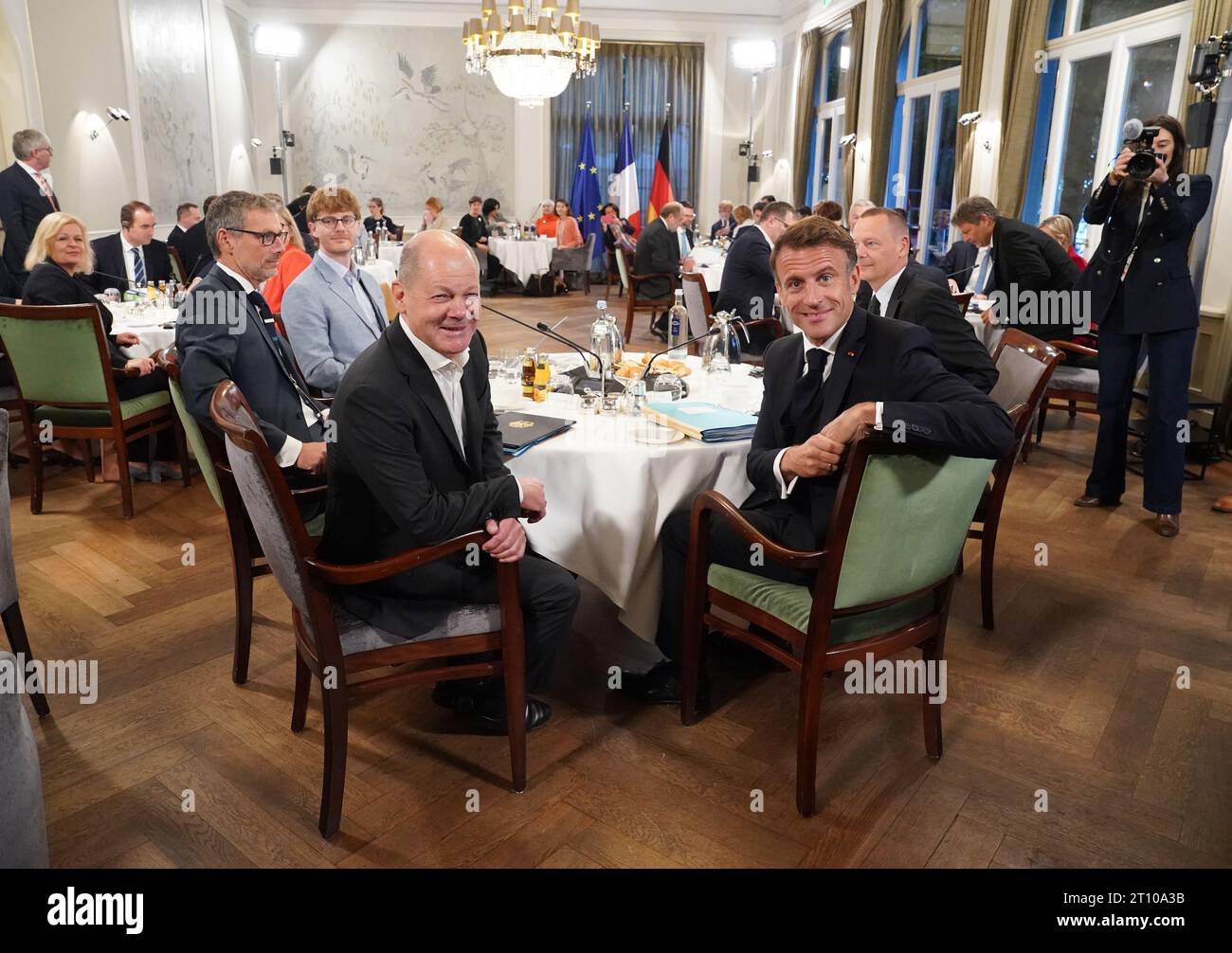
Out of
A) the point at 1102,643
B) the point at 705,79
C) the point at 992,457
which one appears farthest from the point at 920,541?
the point at 705,79

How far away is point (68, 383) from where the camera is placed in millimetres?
3842

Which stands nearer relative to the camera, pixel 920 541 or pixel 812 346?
pixel 920 541

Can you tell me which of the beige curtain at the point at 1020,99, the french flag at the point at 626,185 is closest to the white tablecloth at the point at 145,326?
the beige curtain at the point at 1020,99

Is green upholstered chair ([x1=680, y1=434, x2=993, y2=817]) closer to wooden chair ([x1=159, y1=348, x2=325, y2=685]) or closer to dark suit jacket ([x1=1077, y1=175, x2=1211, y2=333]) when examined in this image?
wooden chair ([x1=159, y1=348, x2=325, y2=685])

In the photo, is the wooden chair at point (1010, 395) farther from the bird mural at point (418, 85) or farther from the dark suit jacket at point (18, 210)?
the bird mural at point (418, 85)

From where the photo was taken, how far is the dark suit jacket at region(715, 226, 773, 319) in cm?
575

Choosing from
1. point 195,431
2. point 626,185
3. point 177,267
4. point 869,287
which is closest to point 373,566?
point 195,431

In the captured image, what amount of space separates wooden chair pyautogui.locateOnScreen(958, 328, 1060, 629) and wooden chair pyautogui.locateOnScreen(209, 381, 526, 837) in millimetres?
1500

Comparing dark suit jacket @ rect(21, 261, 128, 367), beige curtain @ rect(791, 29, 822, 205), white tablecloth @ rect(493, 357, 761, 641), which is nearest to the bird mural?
beige curtain @ rect(791, 29, 822, 205)

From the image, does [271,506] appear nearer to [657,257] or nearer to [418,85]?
[657,257]

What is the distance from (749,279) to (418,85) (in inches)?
374

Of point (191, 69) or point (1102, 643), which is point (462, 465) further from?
point (191, 69)
